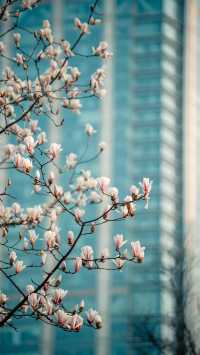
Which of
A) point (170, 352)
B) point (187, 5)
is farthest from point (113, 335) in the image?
point (170, 352)

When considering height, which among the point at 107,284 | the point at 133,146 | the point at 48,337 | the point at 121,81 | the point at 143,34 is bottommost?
the point at 48,337

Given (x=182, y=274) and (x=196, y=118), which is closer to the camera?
(x=182, y=274)

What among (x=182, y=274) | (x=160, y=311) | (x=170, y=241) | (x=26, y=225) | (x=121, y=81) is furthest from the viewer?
(x=121, y=81)

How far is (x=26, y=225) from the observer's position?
662 centimetres

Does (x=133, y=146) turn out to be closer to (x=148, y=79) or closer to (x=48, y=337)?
(x=148, y=79)

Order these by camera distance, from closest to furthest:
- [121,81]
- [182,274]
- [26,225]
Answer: [26,225]
[182,274]
[121,81]

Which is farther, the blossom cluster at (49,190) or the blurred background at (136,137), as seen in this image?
the blurred background at (136,137)

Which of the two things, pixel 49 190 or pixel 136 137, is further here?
pixel 136 137

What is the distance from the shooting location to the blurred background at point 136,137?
76.1 metres

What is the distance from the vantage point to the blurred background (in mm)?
76125

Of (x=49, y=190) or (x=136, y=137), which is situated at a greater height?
(x=136, y=137)

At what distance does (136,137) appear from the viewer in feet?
283

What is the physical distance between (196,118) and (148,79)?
788 centimetres

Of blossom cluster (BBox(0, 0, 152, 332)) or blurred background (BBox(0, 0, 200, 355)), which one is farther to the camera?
blurred background (BBox(0, 0, 200, 355))
